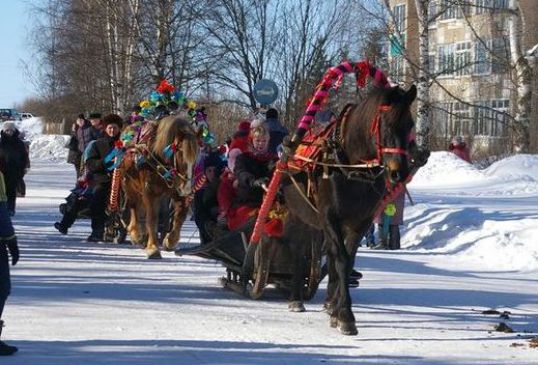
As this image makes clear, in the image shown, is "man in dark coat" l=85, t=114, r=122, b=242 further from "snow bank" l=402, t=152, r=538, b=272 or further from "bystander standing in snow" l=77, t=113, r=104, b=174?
"snow bank" l=402, t=152, r=538, b=272

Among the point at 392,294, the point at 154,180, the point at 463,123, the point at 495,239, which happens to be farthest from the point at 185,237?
the point at 463,123

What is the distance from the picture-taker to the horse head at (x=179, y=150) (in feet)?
51.2

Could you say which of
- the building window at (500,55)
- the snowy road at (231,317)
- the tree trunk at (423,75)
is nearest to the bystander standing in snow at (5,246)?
the snowy road at (231,317)

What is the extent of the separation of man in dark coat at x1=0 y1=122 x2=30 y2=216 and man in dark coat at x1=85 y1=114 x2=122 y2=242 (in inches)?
131

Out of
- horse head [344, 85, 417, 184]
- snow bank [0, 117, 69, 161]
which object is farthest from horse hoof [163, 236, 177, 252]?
snow bank [0, 117, 69, 161]

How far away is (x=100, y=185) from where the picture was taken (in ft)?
59.9

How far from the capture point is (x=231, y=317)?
35.2ft

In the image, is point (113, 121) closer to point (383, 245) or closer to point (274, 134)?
point (383, 245)

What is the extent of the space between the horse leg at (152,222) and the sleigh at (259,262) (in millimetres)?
3069

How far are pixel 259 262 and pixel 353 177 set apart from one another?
1861 millimetres

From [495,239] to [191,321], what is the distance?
8.36 meters

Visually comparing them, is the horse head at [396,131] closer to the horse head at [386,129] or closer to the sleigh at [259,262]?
the horse head at [386,129]

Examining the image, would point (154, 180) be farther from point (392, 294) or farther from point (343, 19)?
point (343, 19)

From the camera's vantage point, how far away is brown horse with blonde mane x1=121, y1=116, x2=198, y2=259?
15.6 meters
